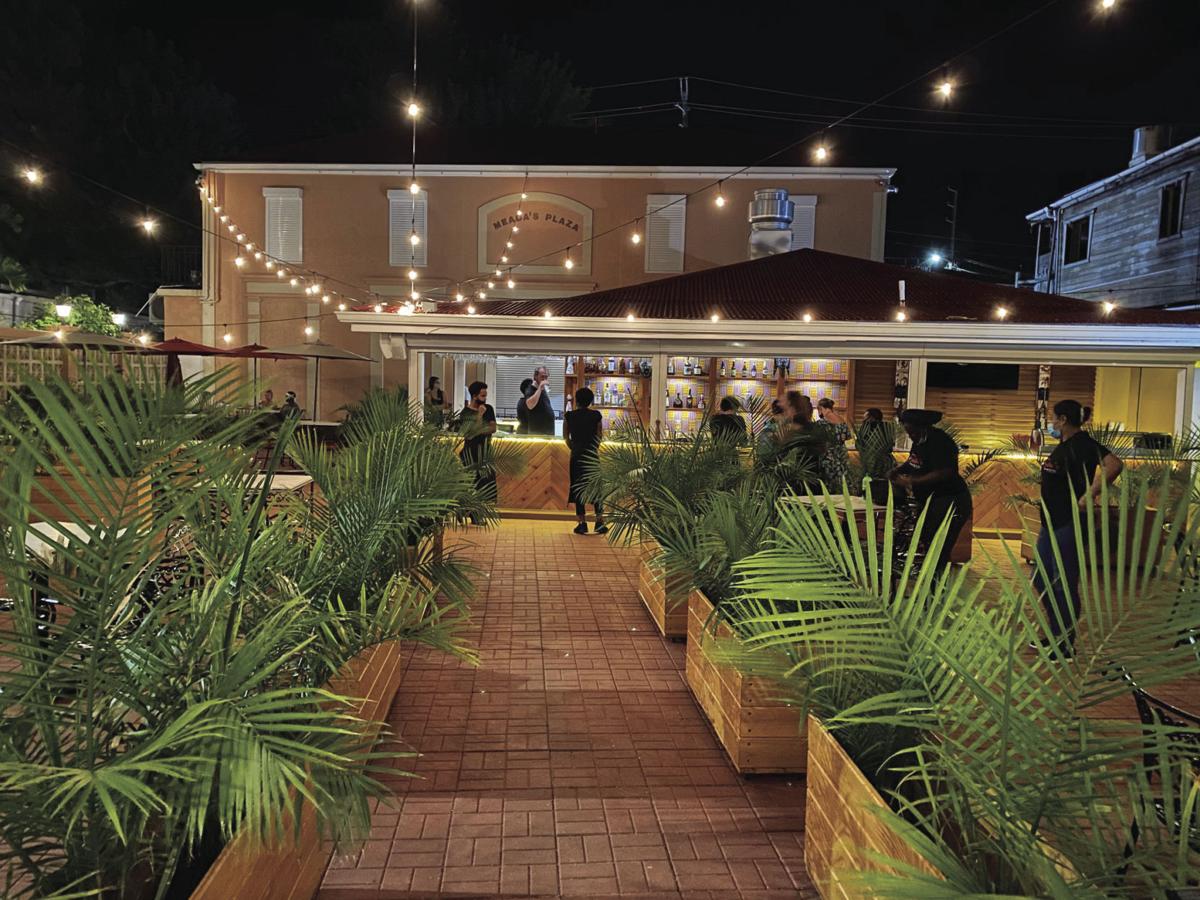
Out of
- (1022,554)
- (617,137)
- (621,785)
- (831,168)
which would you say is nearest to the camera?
(621,785)

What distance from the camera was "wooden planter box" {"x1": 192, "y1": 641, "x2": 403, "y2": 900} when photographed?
2180 mm

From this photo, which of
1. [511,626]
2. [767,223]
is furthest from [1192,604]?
[767,223]

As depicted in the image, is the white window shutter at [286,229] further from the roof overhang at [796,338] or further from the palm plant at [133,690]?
the palm plant at [133,690]

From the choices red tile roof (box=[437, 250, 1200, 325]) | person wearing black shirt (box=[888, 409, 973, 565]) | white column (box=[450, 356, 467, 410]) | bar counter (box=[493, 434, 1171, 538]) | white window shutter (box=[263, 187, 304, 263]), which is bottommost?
bar counter (box=[493, 434, 1171, 538])

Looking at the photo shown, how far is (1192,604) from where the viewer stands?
1.91m

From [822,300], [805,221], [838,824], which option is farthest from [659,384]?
[805,221]

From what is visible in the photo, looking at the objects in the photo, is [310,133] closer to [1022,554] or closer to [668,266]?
[668,266]

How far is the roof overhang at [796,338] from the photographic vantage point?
1038 cm

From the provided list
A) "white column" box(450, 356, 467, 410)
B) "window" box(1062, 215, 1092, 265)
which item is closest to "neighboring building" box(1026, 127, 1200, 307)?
"window" box(1062, 215, 1092, 265)

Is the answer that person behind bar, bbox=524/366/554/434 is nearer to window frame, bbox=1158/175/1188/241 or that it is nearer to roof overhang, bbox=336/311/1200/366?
roof overhang, bbox=336/311/1200/366

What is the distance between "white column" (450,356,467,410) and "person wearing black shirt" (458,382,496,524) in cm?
793

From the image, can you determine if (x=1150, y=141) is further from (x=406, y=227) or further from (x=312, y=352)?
(x=312, y=352)

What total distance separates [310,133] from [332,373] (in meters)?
17.0

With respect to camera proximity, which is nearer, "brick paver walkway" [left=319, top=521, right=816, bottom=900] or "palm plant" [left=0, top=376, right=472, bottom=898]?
"palm plant" [left=0, top=376, right=472, bottom=898]
